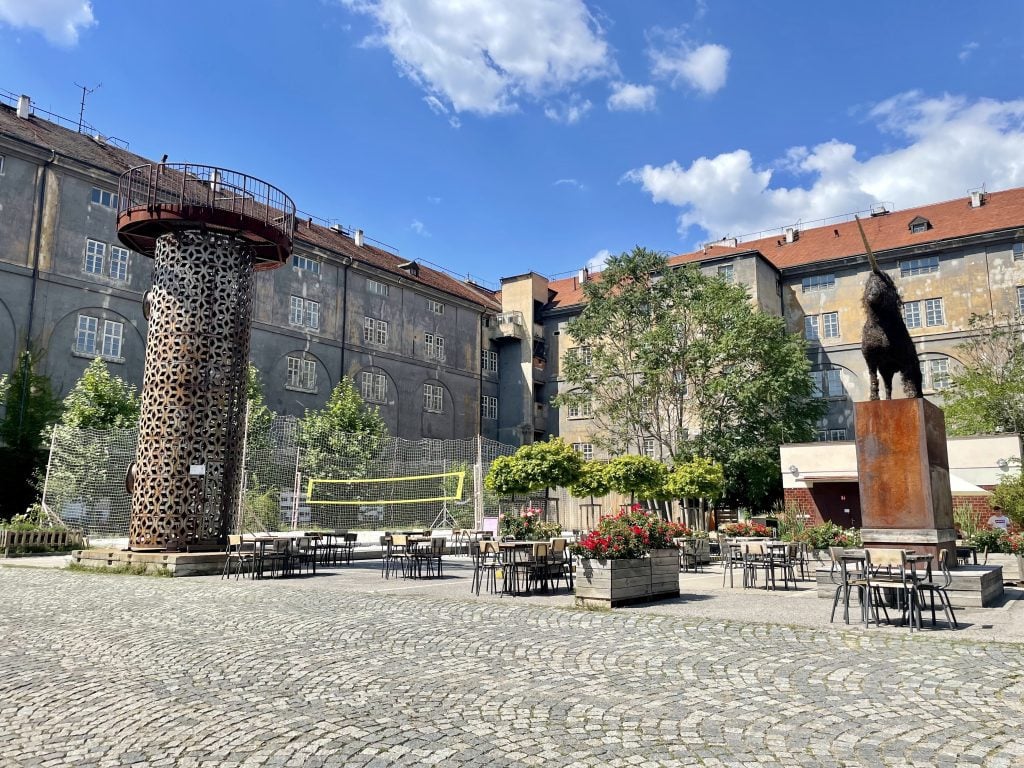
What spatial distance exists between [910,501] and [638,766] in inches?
346

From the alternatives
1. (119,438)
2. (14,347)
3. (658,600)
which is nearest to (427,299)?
(14,347)

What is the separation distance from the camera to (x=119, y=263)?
32125mm

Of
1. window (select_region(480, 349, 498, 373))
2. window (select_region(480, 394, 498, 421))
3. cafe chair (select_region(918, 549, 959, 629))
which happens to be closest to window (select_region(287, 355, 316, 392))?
window (select_region(480, 394, 498, 421))

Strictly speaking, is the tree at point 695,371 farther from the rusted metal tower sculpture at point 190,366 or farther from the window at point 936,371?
the rusted metal tower sculpture at point 190,366

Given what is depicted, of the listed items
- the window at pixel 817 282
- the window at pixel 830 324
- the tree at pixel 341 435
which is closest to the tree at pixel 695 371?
the window at pixel 830 324

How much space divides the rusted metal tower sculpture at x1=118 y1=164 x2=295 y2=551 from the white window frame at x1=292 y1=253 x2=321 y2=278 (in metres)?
21.6

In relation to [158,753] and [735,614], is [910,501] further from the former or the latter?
[158,753]

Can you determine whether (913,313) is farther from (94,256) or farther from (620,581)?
(94,256)

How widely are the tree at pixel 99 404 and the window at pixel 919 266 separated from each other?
3865 cm

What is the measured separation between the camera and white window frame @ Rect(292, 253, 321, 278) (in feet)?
128

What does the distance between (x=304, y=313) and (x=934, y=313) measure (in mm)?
33168

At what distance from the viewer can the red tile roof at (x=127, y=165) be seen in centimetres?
3105

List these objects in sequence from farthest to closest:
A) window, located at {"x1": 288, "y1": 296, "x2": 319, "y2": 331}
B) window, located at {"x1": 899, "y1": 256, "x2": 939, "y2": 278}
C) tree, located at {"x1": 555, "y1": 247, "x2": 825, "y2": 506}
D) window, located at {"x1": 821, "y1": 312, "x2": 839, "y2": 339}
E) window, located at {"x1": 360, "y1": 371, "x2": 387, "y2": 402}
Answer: window, located at {"x1": 821, "y1": 312, "x2": 839, "y2": 339}
window, located at {"x1": 360, "y1": 371, "x2": 387, "y2": 402}
window, located at {"x1": 899, "y1": 256, "x2": 939, "y2": 278}
window, located at {"x1": 288, "y1": 296, "x2": 319, "y2": 331}
tree, located at {"x1": 555, "y1": 247, "x2": 825, "y2": 506}

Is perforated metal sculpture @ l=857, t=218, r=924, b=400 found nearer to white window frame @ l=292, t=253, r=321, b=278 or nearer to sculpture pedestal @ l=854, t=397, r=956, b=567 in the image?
sculpture pedestal @ l=854, t=397, r=956, b=567
